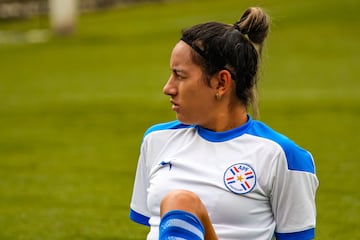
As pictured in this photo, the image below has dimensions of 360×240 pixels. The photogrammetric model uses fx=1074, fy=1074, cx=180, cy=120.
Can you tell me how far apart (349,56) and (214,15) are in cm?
795

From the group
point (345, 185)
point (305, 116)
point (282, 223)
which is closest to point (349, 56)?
point (305, 116)

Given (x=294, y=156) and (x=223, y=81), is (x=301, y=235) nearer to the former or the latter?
(x=294, y=156)

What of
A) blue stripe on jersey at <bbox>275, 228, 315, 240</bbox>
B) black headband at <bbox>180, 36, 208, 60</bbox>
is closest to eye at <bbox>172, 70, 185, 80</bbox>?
black headband at <bbox>180, 36, 208, 60</bbox>

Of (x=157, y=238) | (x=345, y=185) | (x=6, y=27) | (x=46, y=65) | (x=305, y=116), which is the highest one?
(x=157, y=238)

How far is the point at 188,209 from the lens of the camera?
3.86 m

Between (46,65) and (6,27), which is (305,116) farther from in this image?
(6,27)

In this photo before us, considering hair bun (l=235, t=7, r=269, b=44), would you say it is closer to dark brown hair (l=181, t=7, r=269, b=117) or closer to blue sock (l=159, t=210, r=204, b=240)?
dark brown hair (l=181, t=7, r=269, b=117)

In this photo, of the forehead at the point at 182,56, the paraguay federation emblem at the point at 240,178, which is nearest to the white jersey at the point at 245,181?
the paraguay federation emblem at the point at 240,178

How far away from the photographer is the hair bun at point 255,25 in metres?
4.27

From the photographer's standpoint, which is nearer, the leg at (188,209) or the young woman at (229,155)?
the leg at (188,209)

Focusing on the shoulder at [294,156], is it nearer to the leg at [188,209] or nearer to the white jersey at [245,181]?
the white jersey at [245,181]

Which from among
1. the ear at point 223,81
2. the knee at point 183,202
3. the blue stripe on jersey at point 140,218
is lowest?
the blue stripe on jersey at point 140,218

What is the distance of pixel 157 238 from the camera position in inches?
164

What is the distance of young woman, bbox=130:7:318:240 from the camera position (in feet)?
13.4
